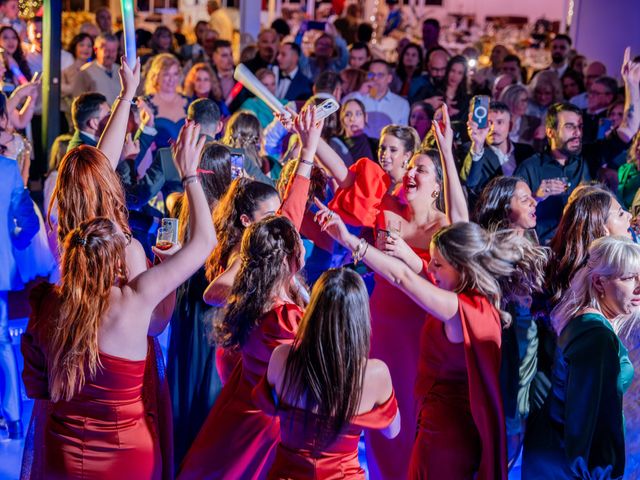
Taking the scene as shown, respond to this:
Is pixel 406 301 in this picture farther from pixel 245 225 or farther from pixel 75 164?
pixel 75 164

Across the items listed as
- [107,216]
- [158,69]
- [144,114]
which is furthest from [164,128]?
[107,216]

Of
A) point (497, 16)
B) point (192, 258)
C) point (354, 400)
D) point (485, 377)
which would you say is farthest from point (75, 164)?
point (497, 16)

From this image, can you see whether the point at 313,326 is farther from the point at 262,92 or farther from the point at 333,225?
the point at 262,92

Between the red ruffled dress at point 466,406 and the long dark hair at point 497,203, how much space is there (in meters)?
0.96

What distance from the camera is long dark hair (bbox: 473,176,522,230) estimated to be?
140 inches

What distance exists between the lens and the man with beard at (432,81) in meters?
7.63

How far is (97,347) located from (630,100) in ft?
13.8

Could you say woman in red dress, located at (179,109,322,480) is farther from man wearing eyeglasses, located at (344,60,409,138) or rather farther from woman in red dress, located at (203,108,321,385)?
man wearing eyeglasses, located at (344,60,409,138)

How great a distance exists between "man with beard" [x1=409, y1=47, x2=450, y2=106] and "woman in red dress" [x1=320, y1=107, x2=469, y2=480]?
134 inches

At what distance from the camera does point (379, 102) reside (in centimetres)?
718

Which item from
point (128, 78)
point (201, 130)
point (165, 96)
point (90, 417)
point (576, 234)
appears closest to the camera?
point (90, 417)

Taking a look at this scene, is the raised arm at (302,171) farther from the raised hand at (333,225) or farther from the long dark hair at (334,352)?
the long dark hair at (334,352)

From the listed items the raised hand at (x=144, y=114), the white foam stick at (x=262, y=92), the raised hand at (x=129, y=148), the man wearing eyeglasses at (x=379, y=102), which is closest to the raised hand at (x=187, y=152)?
the white foam stick at (x=262, y=92)

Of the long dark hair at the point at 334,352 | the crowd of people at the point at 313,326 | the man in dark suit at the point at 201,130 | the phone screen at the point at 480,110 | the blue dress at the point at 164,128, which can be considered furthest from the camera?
the blue dress at the point at 164,128
